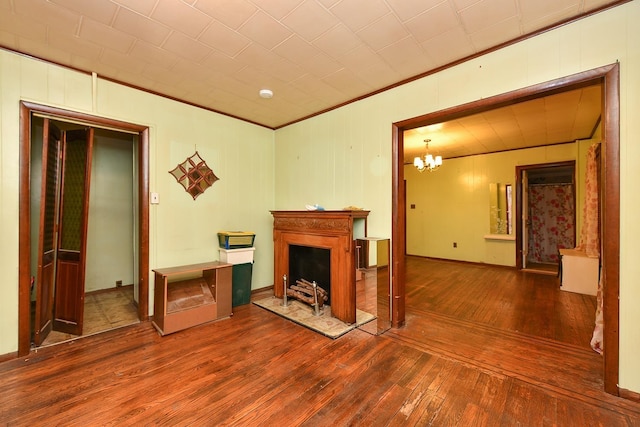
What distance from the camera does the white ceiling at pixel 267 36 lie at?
1.84 m

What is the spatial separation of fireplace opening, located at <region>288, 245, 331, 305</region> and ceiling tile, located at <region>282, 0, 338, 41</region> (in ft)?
7.04

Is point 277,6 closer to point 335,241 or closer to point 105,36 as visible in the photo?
point 105,36

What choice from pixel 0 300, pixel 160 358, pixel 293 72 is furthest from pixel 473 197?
pixel 0 300

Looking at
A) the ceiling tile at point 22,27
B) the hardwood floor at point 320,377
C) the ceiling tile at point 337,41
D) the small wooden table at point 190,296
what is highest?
the ceiling tile at point 337,41

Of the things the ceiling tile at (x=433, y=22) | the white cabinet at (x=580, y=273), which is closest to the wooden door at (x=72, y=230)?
the ceiling tile at (x=433, y=22)

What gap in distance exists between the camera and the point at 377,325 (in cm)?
287

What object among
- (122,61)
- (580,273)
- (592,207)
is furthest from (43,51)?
(580,273)

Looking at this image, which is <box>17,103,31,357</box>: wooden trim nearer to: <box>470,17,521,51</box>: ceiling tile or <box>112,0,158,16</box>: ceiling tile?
<box>112,0,158,16</box>: ceiling tile

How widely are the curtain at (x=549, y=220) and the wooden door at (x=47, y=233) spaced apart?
903 centimetres

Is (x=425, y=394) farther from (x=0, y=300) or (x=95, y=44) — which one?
(x=95, y=44)

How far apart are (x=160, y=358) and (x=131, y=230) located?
279 centimetres

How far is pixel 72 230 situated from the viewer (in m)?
2.79

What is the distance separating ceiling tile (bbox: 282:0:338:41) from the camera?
185 centimetres

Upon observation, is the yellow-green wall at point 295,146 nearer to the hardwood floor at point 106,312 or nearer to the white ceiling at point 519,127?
the hardwood floor at point 106,312
